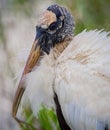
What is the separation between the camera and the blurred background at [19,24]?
4.63 m

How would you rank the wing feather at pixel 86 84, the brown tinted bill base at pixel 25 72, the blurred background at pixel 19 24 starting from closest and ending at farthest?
the wing feather at pixel 86 84
the brown tinted bill base at pixel 25 72
the blurred background at pixel 19 24

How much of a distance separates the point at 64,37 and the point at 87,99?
1.50 ft

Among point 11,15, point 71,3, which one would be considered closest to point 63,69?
point 71,3

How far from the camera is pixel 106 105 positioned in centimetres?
324

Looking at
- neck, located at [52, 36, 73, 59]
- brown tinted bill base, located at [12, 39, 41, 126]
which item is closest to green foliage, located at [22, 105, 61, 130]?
brown tinted bill base, located at [12, 39, 41, 126]

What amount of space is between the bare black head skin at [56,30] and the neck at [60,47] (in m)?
0.02

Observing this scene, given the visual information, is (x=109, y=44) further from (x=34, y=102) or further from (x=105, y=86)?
(x=34, y=102)

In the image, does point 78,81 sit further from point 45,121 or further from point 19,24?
point 19,24

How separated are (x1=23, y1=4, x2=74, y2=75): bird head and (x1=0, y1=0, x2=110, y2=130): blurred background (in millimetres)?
691

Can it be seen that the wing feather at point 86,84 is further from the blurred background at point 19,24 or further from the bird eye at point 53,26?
the blurred background at point 19,24

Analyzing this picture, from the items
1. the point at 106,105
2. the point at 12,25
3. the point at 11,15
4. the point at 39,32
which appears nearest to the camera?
the point at 106,105

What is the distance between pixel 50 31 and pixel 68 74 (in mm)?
292

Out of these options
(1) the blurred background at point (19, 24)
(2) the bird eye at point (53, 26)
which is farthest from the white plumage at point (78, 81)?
(1) the blurred background at point (19, 24)

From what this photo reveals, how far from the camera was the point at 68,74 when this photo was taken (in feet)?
11.0
